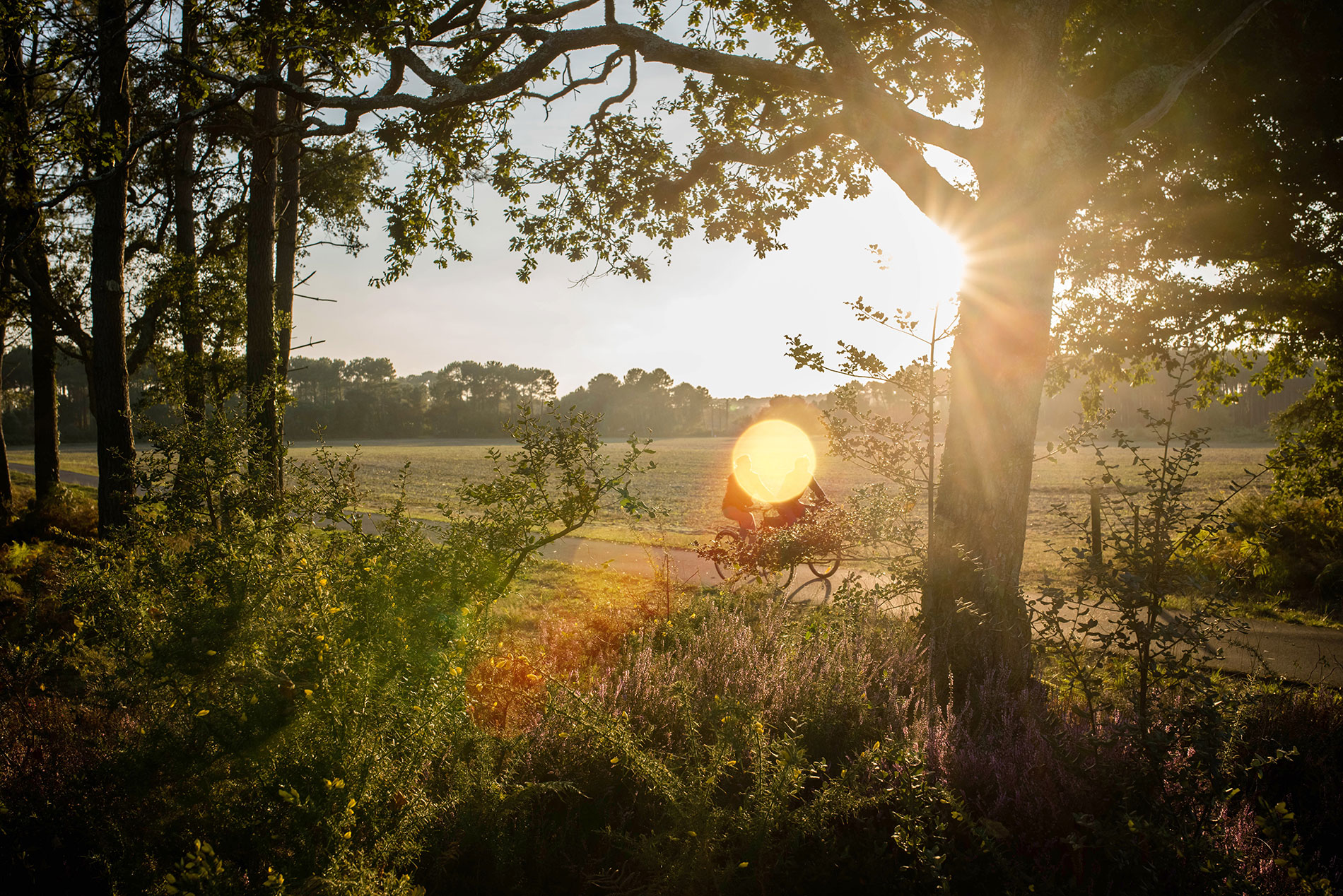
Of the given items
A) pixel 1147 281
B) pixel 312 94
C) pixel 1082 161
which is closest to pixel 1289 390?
pixel 1147 281

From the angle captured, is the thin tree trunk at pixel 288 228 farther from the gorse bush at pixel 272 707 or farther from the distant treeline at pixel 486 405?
the distant treeline at pixel 486 405

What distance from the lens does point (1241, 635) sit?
7.30 meters

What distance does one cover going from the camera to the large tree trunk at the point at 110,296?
29.9 ft

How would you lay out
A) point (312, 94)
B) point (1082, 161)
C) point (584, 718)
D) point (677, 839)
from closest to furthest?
point (677, 839), point (584, 718), point (1082, 161), point (312, 94)

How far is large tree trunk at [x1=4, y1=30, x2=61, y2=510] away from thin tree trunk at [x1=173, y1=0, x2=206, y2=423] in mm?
1575

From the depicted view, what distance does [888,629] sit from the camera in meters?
5.54

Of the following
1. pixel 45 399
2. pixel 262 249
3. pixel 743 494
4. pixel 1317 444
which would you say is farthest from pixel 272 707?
pixel 45 399

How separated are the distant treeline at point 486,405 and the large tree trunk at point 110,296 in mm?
59160

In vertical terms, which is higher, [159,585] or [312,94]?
[312,94]

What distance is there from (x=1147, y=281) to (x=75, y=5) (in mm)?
15761

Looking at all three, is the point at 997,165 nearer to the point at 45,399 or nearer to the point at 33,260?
the point at 33,260

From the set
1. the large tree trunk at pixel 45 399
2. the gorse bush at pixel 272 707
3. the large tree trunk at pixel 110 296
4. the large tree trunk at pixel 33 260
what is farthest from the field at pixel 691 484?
the large tree trunk at pixel 45 399

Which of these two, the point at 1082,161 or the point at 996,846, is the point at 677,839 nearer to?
the point at 996,846

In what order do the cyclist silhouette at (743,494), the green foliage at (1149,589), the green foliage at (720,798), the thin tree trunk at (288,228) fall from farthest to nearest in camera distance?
the thin tree trunk at (288,228)
the cyclist silhouette at (743,494)
the green foliage at (1149,589)
the green foliage at (720,798)
